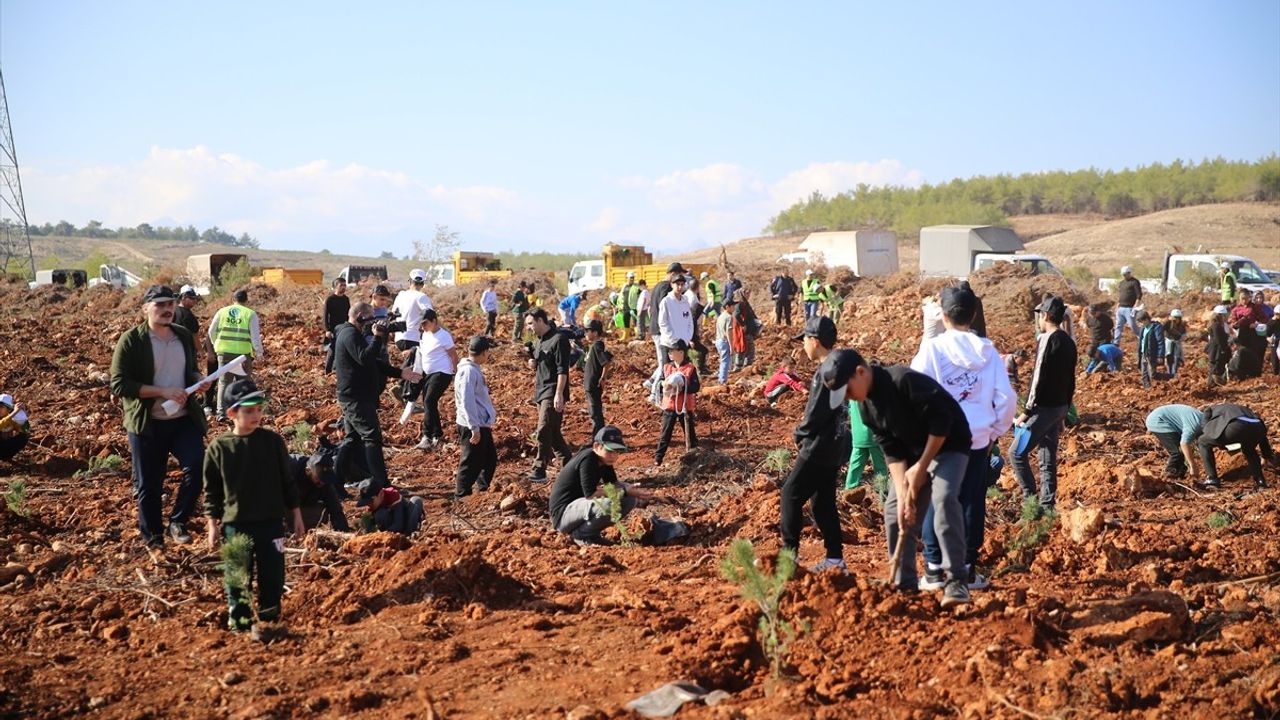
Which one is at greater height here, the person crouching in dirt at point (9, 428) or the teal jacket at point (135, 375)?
the teal jacket at point (135, 375)

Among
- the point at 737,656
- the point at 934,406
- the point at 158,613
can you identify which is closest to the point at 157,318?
the point at 158,613

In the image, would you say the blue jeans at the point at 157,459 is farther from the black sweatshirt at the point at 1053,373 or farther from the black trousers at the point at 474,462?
the black sweatshirt at the point at 1053,373

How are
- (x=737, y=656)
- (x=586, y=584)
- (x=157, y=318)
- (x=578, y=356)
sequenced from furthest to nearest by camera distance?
(x=578, y=356) → (x=157, y=318) → (x=586, y=584) → (x=737, y=656)

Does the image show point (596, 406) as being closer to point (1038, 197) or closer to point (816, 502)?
point (816, 502)

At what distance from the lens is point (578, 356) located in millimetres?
11125

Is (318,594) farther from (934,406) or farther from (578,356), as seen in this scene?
(578,356)

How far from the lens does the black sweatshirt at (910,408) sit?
195 inches

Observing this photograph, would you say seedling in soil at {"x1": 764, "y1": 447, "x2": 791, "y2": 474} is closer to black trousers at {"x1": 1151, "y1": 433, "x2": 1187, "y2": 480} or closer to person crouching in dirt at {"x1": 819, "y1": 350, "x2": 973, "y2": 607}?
black trousers at {"x1": 1151, "y1": 433, "x2": 1187, "y2": 480}

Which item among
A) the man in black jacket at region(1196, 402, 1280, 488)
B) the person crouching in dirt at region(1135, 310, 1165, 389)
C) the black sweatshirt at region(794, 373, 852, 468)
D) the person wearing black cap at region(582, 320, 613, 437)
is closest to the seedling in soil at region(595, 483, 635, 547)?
the black sweatshirt at region(794, 373, 852, 468)

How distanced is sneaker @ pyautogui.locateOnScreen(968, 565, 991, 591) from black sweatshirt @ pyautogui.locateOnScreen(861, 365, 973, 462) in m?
1.03

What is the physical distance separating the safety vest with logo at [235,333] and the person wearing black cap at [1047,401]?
7.99 meters

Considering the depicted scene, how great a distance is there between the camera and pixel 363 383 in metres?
8.95

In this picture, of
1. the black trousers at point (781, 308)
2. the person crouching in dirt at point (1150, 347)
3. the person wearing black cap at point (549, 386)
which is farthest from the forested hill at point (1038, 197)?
the person wearing black cap at point (549, 386)

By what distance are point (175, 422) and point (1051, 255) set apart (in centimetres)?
4981
